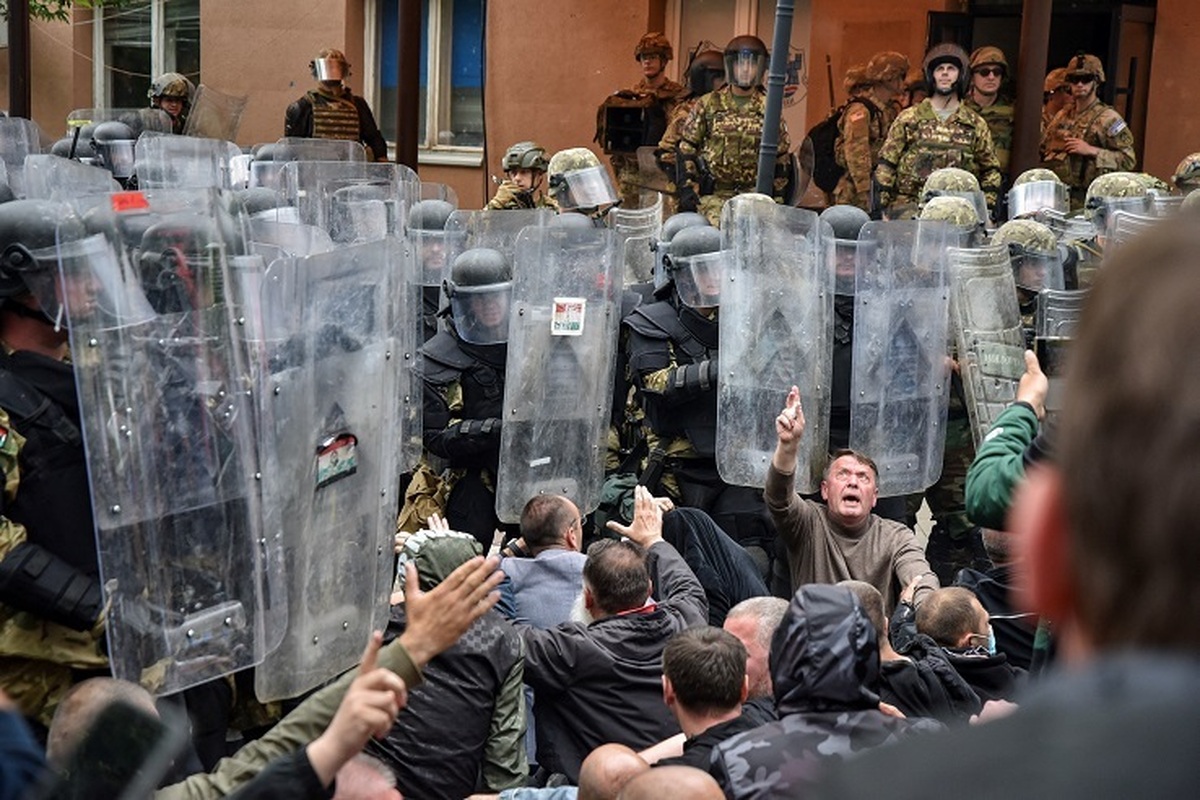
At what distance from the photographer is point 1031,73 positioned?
33.9 ft

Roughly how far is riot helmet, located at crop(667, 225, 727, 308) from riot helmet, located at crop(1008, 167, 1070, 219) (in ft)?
11.1

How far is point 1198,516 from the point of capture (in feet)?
2.79

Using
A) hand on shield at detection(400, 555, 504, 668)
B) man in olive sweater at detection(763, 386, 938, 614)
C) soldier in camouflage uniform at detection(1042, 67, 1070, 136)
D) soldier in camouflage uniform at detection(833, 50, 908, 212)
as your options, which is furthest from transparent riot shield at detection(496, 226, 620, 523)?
soldier in camouflage uniform at detection(1042, 67, 1070, 136)

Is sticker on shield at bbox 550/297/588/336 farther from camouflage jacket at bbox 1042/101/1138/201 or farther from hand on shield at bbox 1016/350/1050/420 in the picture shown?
camouflage jacket at bbox 1042/101/1138/201

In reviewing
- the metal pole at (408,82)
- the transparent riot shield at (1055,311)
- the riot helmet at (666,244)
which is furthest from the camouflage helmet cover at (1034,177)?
the metal pole at (408,82)

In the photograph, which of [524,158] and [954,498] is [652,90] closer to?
[524,158]

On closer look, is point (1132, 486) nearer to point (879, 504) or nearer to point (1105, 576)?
point (1105, 576)

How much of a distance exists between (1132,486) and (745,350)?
17.0 ft

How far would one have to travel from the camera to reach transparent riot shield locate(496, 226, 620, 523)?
6.07 m

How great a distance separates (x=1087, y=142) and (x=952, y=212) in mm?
5044

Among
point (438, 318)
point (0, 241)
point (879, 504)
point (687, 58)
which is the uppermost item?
point (687, 58)

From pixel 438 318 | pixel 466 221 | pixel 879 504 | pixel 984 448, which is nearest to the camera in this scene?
pixel 984 448

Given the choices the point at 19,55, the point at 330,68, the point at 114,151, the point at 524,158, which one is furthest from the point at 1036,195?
the point at 19,55

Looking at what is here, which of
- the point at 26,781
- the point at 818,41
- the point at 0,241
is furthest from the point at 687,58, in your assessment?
the point at 26,781
